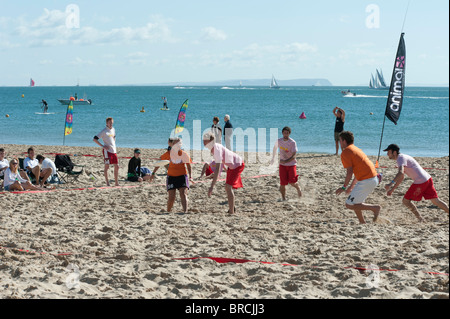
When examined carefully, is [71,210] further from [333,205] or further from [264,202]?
[333,205]

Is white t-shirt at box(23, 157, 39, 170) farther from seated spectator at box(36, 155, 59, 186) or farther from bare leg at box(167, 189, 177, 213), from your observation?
bare leg at box(167, 189, 177, 213)

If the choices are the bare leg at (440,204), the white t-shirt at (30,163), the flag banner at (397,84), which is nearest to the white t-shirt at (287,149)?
the bare leg at (440,204)

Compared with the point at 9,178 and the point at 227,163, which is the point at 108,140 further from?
the point at 227,163

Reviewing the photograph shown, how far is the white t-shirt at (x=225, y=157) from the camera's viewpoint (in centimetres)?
716

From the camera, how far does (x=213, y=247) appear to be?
5855 millimetres

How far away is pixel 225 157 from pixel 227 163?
120 mm

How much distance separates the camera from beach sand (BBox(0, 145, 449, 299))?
4.52 metres

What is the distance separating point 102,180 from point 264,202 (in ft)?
13.7

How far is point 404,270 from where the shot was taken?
191 inches

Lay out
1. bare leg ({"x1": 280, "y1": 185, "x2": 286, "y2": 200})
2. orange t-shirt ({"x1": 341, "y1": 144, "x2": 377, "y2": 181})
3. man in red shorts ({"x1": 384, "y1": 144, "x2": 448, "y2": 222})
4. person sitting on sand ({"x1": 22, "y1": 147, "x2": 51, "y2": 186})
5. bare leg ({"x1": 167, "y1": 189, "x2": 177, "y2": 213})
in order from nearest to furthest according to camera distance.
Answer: orange t-shirt ({"x1": 341, "y1": 144, "x2": 377, "y2": 181}) < man in red shorts ({"x1": 384, "y1": 144, "x2": 448, "y2": 222}) < bare leg ({"x1": 167, "y1": 189, "x2": 177, "y2": 213}) < bare leg ({"x1": 280, "y1": 185, "x2": 286, "y2": 200}) < person sitting on sand ({"x1": 22, "y1": 147, "x2": 51, "y2": 186})

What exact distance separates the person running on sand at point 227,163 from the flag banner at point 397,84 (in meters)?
5.32

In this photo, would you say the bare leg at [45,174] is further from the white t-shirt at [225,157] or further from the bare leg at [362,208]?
the bare leg at [362,208]

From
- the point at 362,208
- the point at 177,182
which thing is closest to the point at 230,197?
the point at 177,182

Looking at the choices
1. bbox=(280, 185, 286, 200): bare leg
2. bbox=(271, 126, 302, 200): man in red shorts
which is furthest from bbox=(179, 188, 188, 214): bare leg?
bbox=(280, 185, 286, 200): bare leg
